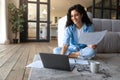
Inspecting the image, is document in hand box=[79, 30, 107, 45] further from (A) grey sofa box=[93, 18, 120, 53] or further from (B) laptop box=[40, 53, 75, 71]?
(A) grey sofa box=[93, 18, 120, 53]

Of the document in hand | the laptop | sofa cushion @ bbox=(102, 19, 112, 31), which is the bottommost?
the laptop

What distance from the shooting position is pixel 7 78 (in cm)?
164

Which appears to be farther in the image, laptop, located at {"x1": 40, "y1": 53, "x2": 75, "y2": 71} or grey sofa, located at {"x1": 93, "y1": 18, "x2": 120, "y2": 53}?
grey sofa, located at {"x1": 93, "y1": 18, "x2": 120, "y2": 53}

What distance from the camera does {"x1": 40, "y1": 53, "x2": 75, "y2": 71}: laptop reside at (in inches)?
56.2

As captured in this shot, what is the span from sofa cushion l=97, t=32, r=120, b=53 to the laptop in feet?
4.56

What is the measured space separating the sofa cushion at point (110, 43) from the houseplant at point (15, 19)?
12.2ft

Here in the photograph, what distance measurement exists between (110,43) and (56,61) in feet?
5.34

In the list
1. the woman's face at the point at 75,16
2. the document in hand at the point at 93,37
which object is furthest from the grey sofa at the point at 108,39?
the document in hand at the point at 93,37

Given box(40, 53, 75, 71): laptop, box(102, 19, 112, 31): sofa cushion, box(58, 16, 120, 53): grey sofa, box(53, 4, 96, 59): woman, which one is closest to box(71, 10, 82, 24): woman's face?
box(53, 4, 96, 59): woman

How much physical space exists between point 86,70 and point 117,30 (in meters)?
1.83

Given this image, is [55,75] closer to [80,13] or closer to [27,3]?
[80,13]

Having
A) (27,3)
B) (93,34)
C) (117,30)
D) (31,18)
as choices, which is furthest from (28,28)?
(93,34)

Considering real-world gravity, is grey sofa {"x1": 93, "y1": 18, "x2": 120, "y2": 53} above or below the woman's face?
below

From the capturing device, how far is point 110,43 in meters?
2.85
